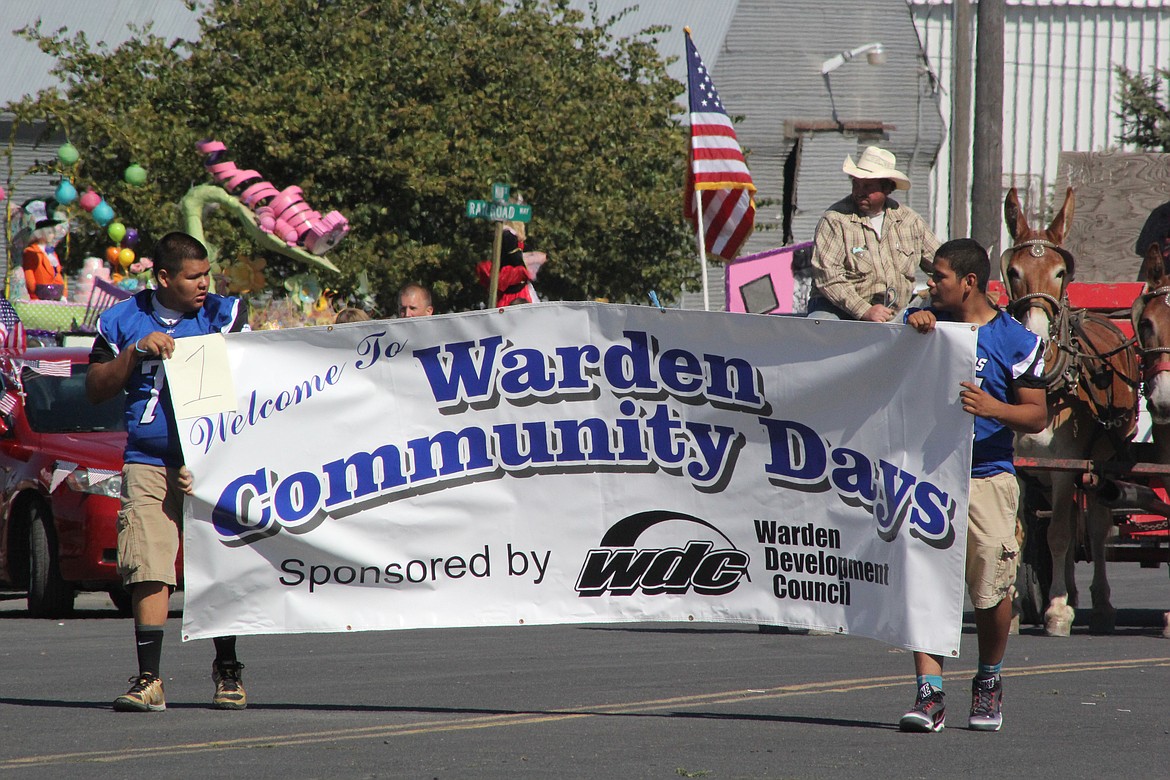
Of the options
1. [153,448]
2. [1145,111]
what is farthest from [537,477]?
[1145,111]

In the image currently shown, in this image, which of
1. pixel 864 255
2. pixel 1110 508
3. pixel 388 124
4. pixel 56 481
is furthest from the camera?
pixel 388 124

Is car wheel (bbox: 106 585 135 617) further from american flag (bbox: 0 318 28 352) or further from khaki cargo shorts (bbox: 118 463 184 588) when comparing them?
khaki cargo shorts (bbox: 118 463 184 588)

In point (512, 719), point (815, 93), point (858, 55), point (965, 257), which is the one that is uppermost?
point (858, 55)

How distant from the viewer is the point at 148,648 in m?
8.09

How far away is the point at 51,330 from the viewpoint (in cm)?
2212

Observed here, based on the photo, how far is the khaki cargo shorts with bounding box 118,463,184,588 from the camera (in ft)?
26.6

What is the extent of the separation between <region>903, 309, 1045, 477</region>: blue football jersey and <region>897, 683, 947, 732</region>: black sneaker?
896 millimetres

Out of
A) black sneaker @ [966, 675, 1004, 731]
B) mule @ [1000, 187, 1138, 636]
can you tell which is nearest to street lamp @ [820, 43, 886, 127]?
mule @ [1000, 187, 1138, 636]

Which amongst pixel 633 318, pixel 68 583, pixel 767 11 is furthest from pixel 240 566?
pixel 767 11

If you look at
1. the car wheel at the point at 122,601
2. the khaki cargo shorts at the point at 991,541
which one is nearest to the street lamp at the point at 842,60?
the car wheel at the point at 122,601

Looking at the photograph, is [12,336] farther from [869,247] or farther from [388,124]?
[388,124]

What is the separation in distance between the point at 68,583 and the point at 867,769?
8.92 metres

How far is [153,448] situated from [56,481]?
6118 mm

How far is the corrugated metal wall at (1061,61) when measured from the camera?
4472cm
